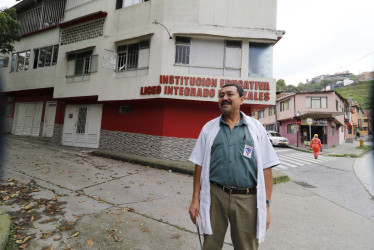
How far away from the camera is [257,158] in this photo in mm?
2168

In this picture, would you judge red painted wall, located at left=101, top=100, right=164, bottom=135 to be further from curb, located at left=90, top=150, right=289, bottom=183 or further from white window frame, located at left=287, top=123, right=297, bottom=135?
white window frame, located at left=287, top=123, right=297, bottom=135

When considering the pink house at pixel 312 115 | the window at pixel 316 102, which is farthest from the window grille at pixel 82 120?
the window at pixel 316 102

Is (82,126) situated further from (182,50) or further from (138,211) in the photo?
(138,211)

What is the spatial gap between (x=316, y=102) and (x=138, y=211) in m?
27.5

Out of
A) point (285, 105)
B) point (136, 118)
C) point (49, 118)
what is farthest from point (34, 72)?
point (285, 105)

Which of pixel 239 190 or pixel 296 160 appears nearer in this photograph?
pixel 239 190

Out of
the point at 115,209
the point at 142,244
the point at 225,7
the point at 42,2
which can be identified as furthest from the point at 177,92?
the point at 42,2

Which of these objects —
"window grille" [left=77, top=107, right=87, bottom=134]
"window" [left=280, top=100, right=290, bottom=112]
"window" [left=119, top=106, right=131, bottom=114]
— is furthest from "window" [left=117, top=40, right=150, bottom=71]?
"window" [left=280, top=100, right=290, bottom=112]

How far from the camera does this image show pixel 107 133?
12.1m

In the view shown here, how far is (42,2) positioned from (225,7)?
49.3 ft

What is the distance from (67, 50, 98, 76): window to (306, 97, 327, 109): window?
79.6ft

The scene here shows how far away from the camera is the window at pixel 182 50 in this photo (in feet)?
34.2

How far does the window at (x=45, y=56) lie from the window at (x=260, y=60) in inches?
516

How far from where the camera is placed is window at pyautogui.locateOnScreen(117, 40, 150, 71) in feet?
35.9
